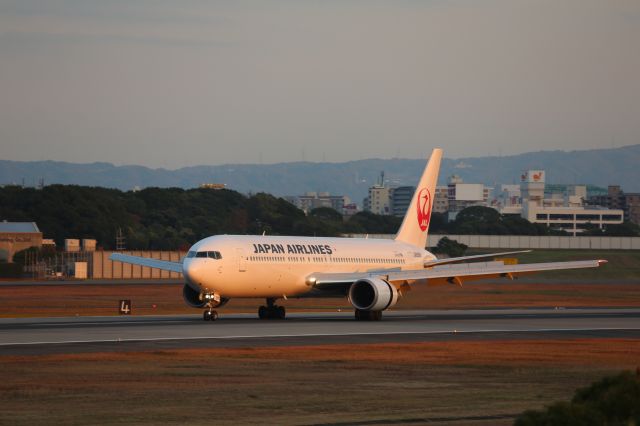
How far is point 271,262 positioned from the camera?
51.8 meters

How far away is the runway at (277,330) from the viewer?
3544 cm

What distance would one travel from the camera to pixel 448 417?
65.3ft

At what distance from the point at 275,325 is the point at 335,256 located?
426 inches

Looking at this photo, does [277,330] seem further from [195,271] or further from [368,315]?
[368,315]

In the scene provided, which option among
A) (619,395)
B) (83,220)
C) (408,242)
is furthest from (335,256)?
(83,220)

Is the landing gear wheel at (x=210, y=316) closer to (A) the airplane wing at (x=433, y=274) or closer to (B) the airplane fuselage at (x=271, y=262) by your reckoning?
(B) the airplane fuselage at (x=271, y=262)

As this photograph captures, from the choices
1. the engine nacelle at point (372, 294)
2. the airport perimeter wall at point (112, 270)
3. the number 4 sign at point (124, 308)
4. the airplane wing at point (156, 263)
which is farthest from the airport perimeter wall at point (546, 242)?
the engine nacelle at point (372, 294)

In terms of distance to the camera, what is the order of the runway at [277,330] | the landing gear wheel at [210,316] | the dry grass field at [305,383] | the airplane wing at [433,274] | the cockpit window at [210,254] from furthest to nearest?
the airplane wing at [433,274] < the landing gear wheel at [210,316] < the cockpit window at [210,254] < the runway at [277,330] < the dry grass field at [305,383]

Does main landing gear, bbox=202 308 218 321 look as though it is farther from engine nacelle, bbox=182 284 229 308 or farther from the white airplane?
engine nacelle, bbox=182 284 229 308

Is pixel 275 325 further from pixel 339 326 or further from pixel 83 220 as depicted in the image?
pixel 83 220

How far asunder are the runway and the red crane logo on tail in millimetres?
10077

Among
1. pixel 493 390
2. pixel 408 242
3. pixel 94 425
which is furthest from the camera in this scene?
A: pixel 408 242

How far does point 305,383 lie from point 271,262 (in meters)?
26.8

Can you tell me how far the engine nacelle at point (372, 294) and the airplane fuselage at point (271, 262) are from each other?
268 cm
